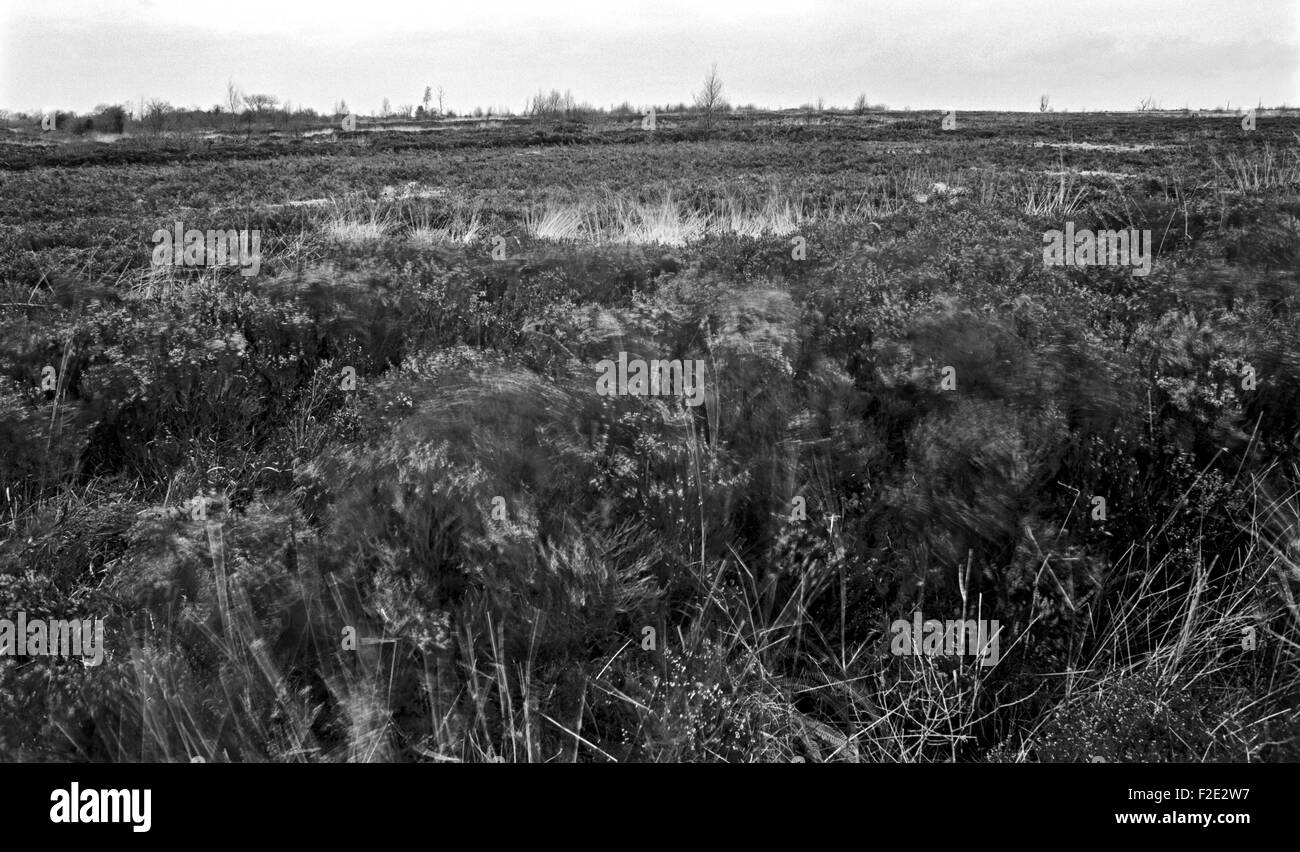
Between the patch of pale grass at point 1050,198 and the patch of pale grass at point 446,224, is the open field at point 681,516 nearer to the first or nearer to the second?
the patch of pale grass at point 1050,198

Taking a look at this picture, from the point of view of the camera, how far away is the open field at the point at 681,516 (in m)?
2.99

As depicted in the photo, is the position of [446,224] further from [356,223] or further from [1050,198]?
[1050,198]

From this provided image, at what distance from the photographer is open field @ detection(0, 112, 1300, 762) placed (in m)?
2.99

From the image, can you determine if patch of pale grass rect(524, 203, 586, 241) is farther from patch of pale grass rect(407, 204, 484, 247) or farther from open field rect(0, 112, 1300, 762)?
open field rect(0, 112, 1300, 762)

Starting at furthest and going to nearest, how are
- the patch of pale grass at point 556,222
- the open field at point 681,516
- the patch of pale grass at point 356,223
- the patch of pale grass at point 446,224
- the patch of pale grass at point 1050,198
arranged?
the patch of pale grass at point 556,222, the patch of pale grass at point 446,224, the patch of pale grass at point 1050,198, the patch of pale grass at point 356,223, the open field at point 681,516

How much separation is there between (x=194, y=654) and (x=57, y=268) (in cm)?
747

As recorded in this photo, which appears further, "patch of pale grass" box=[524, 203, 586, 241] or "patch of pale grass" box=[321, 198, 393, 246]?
"patch of pale grass" box=[524, 203, 586, 241]

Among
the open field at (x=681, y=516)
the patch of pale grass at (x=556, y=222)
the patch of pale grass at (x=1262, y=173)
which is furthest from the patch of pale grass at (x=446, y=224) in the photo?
the patch of pale grass at (x=1262, y=173)

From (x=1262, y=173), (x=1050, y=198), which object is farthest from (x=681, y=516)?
(x=1262, y=173)

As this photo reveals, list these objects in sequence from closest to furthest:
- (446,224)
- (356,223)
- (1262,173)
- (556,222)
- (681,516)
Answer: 1. (681,516)
2. (356,223)
3. (556,222)
4. (446,224)
5. (1262,173)

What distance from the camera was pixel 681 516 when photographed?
12.1ft

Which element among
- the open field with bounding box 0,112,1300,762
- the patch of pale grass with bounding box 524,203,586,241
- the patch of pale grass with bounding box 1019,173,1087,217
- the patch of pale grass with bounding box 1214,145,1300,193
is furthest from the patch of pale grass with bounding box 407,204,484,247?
the patch of pale grass with bounding box 1214,145,1300,193

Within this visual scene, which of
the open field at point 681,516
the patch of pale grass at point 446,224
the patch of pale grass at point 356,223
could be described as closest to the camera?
the open field at point 681,516
